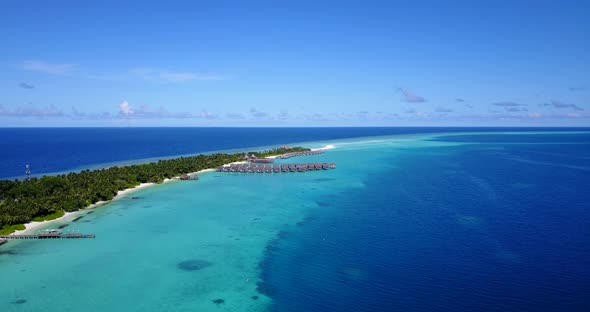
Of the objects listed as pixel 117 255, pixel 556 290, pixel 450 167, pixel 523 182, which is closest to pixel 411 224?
pixel 556 290

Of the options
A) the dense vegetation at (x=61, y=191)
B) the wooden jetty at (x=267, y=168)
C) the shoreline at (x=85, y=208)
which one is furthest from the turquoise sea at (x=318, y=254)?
the wooden jetty at (x=267, y=168)

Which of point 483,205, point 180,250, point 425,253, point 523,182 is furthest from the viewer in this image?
point 523,182

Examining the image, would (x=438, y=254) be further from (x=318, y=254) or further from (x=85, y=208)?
(x=85, y=208)

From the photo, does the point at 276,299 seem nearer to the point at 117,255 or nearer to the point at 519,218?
the point at 117,255

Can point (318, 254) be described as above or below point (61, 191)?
below

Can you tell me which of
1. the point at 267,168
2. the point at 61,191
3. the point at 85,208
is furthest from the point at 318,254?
the point at 267,168
